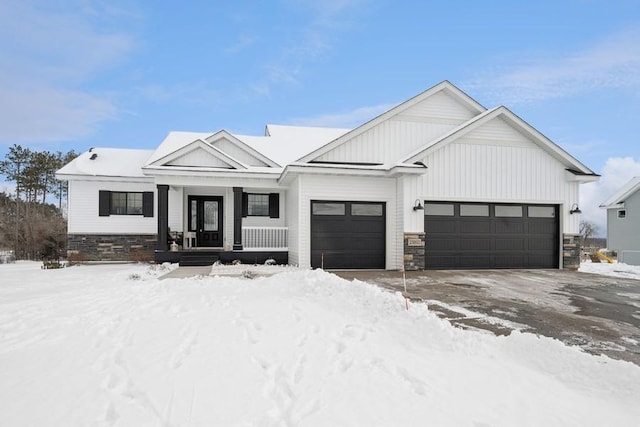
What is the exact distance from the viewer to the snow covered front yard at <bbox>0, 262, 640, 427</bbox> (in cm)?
267

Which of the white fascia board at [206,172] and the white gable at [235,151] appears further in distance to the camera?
the white gable at [235,151]

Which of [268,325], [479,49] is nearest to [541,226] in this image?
[479,49]

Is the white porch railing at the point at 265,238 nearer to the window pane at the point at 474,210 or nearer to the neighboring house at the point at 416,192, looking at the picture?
the neighboring house at the point at 416,192

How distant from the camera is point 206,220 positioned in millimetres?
15688

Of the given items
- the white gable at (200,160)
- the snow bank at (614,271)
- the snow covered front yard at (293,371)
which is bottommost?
the snow bank at (614,271)

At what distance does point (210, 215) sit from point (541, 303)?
13.3 metres

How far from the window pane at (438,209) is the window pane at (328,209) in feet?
9.95

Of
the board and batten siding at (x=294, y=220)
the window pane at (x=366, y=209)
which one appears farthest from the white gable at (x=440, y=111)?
the board and batten siding at (x=294, y=220)

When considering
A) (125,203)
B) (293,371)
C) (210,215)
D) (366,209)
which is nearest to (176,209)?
(210,215)

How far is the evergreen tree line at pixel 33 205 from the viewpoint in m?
18.6

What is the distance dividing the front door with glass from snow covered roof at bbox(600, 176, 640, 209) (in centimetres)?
2566

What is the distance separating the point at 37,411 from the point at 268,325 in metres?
2.66

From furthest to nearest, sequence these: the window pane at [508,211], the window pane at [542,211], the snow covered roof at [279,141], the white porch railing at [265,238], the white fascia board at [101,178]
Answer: the snow covered roof at [279,141], the white fascia board at [101,178], the white porch railing at [265,238], the window pane at [542,211], the window pane at [508,211]

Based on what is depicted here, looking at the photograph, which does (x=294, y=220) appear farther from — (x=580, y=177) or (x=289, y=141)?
(x=580, y=177)
